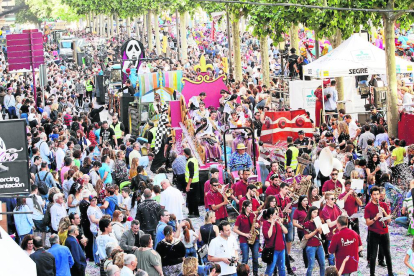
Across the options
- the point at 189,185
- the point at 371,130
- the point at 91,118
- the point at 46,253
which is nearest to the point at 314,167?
the point at 189,185

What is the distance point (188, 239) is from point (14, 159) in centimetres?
342

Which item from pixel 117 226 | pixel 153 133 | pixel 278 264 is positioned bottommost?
pixel 278 264

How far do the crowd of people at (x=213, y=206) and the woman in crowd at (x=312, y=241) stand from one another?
17 mm

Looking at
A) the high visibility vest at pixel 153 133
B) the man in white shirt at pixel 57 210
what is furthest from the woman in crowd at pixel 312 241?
the high visibility vest at pixel 153 133

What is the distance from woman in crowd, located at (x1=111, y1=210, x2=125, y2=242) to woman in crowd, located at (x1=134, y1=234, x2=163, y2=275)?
1.41 meters

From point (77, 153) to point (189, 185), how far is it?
2.67 m

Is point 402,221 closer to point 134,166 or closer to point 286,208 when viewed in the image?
point 286,208

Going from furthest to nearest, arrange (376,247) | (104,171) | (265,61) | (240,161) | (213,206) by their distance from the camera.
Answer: (265,61), (240,161), (104,171), (213,206), (376,247)

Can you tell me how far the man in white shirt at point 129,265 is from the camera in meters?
10.3

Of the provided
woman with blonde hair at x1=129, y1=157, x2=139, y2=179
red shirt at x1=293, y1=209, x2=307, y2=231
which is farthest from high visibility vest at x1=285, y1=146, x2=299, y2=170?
red shirt at x1=293, y1=209, x2=307, y2=231

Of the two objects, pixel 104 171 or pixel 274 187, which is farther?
pixel 104 171

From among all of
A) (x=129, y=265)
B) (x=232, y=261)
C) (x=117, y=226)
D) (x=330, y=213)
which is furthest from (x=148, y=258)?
(x=330, y=213)

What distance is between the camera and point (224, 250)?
461 inches

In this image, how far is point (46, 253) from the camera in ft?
37.1
